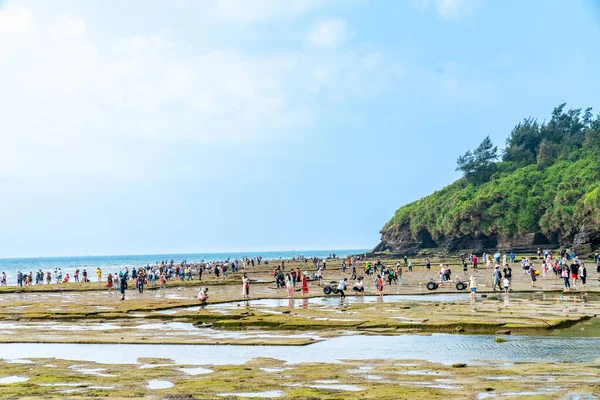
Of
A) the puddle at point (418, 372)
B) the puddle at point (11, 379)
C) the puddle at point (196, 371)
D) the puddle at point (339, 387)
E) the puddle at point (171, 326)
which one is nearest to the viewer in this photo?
the puddle at point (339, 387)

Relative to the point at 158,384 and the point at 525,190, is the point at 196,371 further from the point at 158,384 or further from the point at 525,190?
the point at 525,190

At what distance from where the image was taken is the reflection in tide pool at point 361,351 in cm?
2523

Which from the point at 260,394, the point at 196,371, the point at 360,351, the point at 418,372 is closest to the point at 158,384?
the point at 196,371

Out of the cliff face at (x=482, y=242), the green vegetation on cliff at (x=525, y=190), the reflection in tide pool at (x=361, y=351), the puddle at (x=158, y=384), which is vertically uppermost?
the green vegetation on cliff at (x=525, y=190)

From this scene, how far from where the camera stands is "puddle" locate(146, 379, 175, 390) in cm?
2047

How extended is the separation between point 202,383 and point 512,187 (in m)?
134

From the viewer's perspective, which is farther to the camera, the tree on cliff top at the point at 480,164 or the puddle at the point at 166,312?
the tree on cliff top at the point at 480,164

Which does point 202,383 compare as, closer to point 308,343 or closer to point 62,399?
point 62,399

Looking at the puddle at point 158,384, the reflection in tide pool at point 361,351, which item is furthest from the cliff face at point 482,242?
the puddle at point 158,384

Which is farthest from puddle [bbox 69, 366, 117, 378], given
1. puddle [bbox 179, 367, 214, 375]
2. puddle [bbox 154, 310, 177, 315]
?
puddle [bbox 154, 310, 177, 315]

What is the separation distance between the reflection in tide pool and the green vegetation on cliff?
287ft

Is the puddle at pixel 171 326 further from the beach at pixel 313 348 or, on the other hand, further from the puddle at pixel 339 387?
the puddle at pixel 339 387

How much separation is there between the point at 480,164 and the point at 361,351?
510 ft

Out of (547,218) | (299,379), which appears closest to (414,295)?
(299,379)
